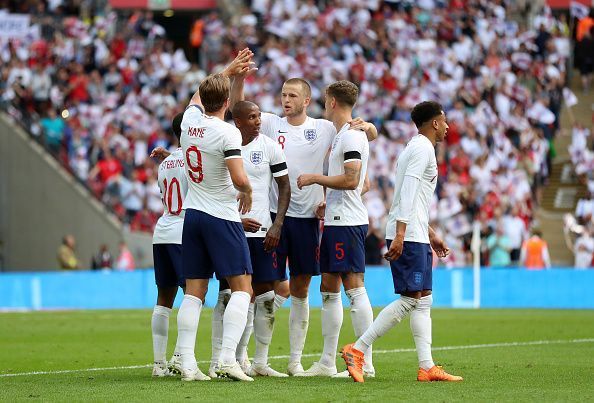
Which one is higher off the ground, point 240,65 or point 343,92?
point 240,65

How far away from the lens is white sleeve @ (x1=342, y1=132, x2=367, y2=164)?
40.3 ft

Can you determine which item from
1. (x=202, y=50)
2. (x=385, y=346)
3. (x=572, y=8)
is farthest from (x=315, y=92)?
(x=385, y=346)

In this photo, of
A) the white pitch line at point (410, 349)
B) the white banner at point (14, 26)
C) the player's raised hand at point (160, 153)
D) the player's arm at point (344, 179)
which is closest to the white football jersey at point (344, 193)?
the player's arm at point (344, 179)

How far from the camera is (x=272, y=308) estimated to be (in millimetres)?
12867

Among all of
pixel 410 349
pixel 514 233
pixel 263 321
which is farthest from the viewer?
pixel 514 233

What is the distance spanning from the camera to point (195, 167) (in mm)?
11711

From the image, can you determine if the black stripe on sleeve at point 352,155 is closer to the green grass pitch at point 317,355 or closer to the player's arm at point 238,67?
the player's arm at point 238,67

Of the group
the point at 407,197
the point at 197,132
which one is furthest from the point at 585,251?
the point at 197,132

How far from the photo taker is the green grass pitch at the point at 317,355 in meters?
10.8

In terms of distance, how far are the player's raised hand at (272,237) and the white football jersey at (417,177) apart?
1.01 meters

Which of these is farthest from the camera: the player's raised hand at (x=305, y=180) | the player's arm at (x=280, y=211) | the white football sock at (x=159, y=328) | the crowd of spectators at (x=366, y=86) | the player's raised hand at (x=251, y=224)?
Answer: the crowd of spectators at (x=366, y=86)

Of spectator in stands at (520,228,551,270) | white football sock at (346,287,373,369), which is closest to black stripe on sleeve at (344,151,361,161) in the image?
white football sock at (346,287,373,369)

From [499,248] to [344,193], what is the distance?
61.2 ft

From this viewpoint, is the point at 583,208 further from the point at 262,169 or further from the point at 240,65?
the point at 240,65
